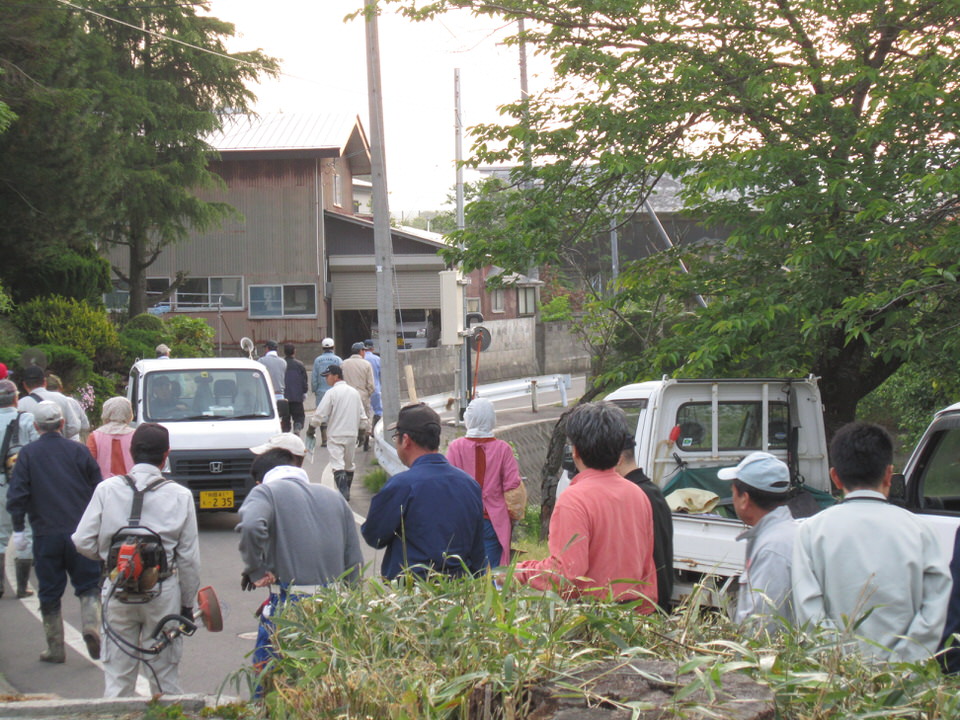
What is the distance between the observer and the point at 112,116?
20.5 m

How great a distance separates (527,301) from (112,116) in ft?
83.1

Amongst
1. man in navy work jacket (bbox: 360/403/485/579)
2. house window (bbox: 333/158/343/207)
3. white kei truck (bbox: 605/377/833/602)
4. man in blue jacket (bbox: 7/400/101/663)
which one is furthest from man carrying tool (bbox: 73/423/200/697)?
house window (bbox: 333/158/343/207)

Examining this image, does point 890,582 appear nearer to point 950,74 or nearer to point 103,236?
point 950,74

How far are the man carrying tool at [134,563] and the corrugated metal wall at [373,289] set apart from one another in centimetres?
3044

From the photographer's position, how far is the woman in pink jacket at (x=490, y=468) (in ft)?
21.5

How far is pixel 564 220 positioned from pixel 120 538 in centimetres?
577

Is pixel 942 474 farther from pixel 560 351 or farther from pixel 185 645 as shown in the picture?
pixel 560 351

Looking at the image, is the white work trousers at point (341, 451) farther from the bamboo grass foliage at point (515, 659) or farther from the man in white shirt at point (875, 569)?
the man in white shirt at point (875, 569)

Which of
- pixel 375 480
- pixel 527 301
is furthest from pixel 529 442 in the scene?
pixel 527 301

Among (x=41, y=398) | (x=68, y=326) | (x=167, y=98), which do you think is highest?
(x=167, y=98)

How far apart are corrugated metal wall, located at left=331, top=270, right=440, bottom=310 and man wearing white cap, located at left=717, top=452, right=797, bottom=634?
31.8 meters

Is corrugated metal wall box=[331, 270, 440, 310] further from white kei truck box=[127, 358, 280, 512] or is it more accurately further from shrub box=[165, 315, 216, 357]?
white kei truck box=[127, 358, 280, 512]

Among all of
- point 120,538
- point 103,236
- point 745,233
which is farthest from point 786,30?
point 103,236

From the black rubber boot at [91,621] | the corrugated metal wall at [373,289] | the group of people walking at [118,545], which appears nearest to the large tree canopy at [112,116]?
the corrugated metal wall at [373,289]
